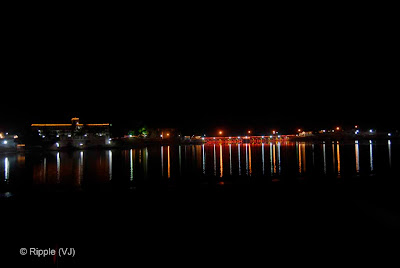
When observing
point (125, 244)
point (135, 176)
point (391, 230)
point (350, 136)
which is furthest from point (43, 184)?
point (350, 136)

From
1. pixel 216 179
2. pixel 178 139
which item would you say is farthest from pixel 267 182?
pixel 178 139

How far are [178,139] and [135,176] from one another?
196 ft

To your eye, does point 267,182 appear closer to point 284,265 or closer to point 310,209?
point 310,209

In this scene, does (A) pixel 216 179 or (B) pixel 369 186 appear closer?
(B) pixel 369 186

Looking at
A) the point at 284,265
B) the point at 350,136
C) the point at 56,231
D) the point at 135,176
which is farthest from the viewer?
the point at 350,136

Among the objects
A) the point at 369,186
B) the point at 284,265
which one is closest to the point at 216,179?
the point at 369,186

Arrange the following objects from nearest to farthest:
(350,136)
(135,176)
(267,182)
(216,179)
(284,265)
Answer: (284,265) < (267,182) < (216,179) < (135,176) < (350,136)

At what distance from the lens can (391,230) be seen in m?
6.66

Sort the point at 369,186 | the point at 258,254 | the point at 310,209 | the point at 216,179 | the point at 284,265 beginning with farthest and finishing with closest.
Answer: the point at 216,179 → the point at 369,186 → the point at 310,209 → the point at 258,254 → the point at 284,265

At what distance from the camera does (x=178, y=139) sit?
75750 mm

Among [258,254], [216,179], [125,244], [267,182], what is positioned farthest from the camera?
[216,179]

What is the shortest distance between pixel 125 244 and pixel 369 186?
873 cm

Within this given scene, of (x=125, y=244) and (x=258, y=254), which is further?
(x=125, y=244)

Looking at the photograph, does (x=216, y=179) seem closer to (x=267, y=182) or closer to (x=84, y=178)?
(x=267, y=182)
